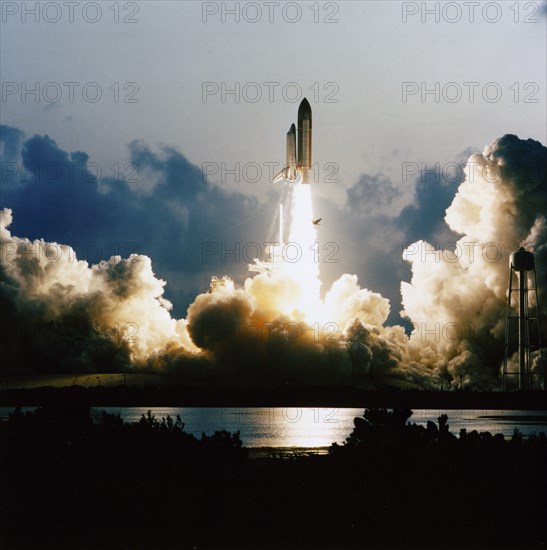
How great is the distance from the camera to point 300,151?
92.6 meters

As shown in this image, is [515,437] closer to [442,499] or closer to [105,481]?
[442,499]

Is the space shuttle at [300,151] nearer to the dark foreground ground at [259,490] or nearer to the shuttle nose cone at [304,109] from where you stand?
the shuttle nose cone at [304,109]

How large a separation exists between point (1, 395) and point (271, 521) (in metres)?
144

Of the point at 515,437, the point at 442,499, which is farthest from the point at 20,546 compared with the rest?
the point at 515,437

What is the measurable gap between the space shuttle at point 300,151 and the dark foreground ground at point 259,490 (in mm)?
46066

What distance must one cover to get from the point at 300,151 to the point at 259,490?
5764 centimetres

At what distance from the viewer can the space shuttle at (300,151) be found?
298 feet

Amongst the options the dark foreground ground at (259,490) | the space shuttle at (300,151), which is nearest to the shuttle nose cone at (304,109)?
the space shuttle at (300,151)

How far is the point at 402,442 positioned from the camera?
4588 centimetres

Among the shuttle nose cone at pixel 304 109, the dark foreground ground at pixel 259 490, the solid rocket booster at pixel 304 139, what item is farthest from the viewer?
the solid rocket booster at pixel 304 139

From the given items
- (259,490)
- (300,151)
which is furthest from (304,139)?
(259,490)

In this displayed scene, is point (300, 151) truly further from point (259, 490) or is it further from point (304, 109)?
point (259, 490)

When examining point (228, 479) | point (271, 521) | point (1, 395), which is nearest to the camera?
point (271, 521)

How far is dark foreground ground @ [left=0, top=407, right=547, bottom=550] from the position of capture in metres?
32.2
